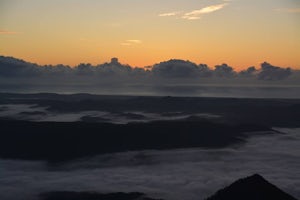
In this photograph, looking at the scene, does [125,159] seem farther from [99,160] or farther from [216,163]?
[216,163]

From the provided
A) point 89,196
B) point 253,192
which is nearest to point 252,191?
point 253,192

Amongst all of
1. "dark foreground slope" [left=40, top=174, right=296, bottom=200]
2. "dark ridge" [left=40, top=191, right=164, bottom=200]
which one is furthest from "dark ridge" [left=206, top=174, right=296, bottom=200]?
"dark ridge" [left=40, top=191, right=164, bottom=200]

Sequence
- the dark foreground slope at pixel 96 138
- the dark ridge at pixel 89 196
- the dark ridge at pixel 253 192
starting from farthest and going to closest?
the dark foreground slope at pixel 96 138 < the dark ridge at pixel 89 196 < the dark ridge at pixel 253 192

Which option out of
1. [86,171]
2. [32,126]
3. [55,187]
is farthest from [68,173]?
[32,126]

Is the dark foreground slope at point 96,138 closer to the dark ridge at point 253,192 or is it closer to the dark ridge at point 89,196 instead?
the dark ridge at point 89,196

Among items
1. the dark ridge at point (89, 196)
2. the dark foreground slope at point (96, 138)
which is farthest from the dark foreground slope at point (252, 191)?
the dark foreground slope at point (96, 138)

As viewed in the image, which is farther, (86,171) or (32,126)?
(32,126)
